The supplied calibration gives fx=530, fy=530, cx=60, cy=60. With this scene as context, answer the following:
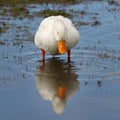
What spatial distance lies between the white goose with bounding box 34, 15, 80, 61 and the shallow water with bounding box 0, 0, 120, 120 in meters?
0.43

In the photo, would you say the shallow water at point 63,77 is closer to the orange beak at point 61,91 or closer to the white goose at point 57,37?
the orange beak at point 61,91

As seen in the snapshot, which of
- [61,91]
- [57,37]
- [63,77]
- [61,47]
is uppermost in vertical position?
[57,37]

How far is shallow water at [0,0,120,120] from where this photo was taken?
9062 mm

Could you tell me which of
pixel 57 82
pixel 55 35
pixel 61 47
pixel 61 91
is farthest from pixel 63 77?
pixel 55 35

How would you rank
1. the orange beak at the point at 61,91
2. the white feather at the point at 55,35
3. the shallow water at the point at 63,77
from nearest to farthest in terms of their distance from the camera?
the shallow water at the point at 63,77
the orange beak at the point at 61,91
the white feather at the point at 55,35

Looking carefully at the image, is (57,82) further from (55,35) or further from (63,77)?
(55,35)

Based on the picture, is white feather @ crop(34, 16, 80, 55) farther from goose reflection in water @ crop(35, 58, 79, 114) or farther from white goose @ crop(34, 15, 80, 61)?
goose reflection in water @ crop(35, 58, 79, 114)

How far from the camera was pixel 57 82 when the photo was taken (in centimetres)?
1080

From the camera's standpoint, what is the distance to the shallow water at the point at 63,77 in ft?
29.7

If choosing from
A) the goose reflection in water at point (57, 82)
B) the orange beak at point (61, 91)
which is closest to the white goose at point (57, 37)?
the goose reflection in water at point (57, 82)

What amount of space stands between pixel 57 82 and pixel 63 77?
46cm

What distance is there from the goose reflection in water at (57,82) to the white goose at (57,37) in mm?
398

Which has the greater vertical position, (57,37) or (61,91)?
(57,37)

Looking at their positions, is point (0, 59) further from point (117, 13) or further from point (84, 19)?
point (117, 13)
